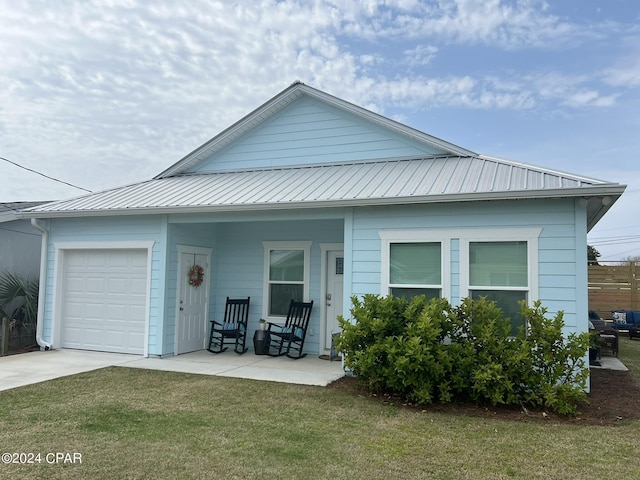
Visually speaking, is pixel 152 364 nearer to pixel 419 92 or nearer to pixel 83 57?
pixel 83 57

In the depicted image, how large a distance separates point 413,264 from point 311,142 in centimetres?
402

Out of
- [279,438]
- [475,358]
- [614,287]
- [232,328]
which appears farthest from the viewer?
[614,287]

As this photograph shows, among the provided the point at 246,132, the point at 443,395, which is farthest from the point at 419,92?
the point at 443,395

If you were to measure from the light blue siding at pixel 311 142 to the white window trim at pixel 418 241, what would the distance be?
2.60 meters

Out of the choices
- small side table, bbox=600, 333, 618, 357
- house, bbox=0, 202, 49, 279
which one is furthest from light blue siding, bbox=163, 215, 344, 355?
small side table, bbox=600, 333, 618, 357

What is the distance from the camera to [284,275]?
988 centimetres

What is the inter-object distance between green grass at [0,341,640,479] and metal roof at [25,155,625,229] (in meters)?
2.81

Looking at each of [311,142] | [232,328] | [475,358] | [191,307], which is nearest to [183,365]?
[232,328]

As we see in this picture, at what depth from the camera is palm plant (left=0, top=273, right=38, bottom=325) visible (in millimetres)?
10461

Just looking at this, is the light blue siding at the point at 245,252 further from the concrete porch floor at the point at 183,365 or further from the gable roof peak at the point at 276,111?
the gable roof peak at the point at 276,111

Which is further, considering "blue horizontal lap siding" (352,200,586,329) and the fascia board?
"blue horizontal lap siding" (352,200,586,329)

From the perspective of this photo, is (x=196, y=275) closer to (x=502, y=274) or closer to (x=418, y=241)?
(x=418, y=241)

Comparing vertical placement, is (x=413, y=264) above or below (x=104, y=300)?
above

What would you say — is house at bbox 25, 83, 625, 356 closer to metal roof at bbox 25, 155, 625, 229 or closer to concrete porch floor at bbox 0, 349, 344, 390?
metal roof at bbox 25, 155, 625, 229
